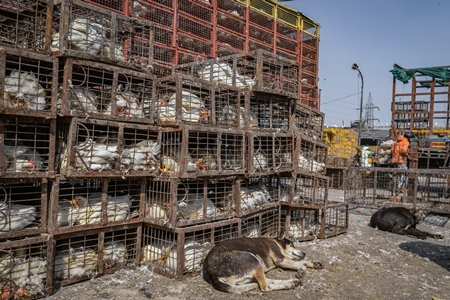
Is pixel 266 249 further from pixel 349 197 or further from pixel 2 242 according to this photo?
pixel 349 197

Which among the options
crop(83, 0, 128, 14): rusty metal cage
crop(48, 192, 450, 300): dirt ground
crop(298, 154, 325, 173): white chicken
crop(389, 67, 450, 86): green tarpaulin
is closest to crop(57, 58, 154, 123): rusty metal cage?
crop(48, 192, 450, 300): dirt ground

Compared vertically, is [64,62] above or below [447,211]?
above

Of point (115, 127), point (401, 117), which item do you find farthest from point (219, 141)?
point (401, 117)

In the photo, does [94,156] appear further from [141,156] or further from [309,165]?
[309,165]

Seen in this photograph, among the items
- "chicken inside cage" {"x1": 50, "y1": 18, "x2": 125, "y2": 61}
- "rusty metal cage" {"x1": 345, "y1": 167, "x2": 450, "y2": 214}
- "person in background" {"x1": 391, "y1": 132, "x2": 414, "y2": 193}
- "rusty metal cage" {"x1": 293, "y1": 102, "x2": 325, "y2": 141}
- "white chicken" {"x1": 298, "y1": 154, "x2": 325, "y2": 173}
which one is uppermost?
"chicken inside cage" {"x1": 50, "y1": 18, "x2": 125, "y2": 61}

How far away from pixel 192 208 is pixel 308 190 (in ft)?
10.6

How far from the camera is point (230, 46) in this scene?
9438 millimetres

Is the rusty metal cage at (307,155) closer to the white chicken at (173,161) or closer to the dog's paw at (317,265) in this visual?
the dog's paw at (317,265)

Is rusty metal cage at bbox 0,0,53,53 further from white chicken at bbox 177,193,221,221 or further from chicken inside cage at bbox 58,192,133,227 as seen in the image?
white chicken at bbox 177,193,221,221

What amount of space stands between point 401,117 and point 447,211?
608 centimetres

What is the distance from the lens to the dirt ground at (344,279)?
432 cm

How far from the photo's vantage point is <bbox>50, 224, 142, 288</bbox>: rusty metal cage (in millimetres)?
4344

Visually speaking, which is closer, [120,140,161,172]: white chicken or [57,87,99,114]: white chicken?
[57,87,99,114]: white chicken

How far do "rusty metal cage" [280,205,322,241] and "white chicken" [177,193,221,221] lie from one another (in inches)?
81.0
